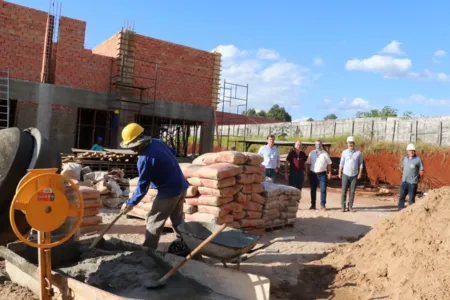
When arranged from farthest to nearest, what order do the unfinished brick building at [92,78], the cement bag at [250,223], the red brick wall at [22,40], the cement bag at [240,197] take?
1. the unfinished brick building at [92,78]
2. the red brick wall at [22,40]
3. the cement bag at [250,223]
4. the cement bag at [240,197]

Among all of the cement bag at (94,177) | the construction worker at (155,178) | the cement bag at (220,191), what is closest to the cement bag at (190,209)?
the cement bag at (220,191)

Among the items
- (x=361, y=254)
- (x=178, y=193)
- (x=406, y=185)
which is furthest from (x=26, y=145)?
(x=406, y=185)

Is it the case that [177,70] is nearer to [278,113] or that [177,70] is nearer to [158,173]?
[158,173]

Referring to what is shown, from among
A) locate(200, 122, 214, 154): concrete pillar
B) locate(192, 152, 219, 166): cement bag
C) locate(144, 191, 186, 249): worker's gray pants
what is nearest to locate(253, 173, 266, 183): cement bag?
locate(192, 152, 219, 166): cement bag

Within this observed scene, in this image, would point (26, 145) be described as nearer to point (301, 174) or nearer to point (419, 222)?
point (419, 222)

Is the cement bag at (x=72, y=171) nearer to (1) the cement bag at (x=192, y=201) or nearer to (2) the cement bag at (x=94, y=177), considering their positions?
(2) the cement bag at (x=94, y=177)

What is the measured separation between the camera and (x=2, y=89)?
466 inches

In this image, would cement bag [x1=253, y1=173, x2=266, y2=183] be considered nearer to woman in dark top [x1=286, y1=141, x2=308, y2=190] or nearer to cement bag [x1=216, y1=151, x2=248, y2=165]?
cement bag [x1=216, y1=151, x2=248, y2=165]

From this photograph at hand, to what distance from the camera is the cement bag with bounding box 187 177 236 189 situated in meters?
6.43

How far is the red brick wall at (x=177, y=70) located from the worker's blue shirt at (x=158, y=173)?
33.7 feet

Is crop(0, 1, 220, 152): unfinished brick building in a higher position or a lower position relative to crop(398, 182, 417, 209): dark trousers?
higher

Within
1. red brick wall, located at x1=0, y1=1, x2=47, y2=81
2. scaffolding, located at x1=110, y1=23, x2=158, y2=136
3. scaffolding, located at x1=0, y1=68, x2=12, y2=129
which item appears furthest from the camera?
scaffolding, located at x1=110, y1=23, x2=158, y2=136

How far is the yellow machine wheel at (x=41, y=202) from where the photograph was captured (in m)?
3.10

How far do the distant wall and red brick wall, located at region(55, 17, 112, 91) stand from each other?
706 centimetres
